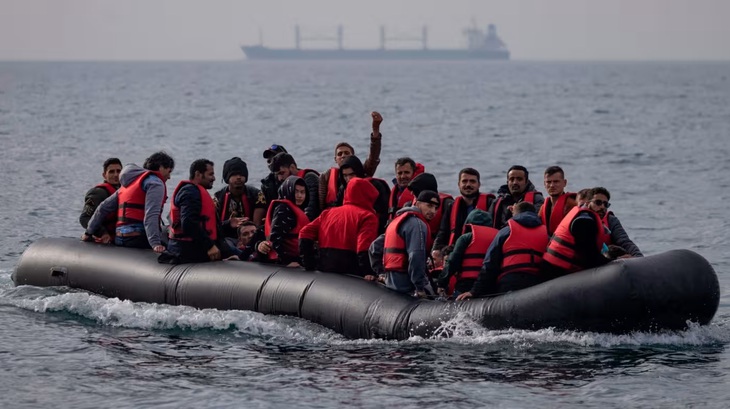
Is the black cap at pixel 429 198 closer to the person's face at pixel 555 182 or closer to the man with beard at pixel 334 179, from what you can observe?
the person's face at pixel 555 182

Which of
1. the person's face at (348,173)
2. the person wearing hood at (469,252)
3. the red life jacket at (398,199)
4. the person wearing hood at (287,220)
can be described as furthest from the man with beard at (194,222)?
the person wearing hood at (469,252)

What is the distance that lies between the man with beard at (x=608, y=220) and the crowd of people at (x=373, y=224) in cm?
1

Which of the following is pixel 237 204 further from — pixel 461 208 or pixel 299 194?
pixel 461 208

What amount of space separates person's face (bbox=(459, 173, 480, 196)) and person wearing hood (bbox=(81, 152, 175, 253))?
125 inches

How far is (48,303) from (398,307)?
14.6 feet

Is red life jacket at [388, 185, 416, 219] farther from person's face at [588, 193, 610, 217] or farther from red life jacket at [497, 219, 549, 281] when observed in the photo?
person's face at [588, 193, 610, 217]

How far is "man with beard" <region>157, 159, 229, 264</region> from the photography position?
12.9 metres

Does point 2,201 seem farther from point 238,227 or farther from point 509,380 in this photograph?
point 509,380

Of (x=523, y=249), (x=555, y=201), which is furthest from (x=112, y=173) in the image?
(x=523, y=249)

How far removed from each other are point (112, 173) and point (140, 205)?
947 millimetres

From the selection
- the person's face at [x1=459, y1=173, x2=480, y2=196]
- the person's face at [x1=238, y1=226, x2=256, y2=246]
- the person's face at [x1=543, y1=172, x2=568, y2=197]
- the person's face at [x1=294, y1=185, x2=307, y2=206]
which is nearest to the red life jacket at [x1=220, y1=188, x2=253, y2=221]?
the person's face at [x1=238, y1=226, x2=256, y2=246]

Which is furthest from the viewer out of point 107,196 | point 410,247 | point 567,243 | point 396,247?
point 107,196

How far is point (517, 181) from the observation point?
12.5 meters

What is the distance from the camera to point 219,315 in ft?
41.8
